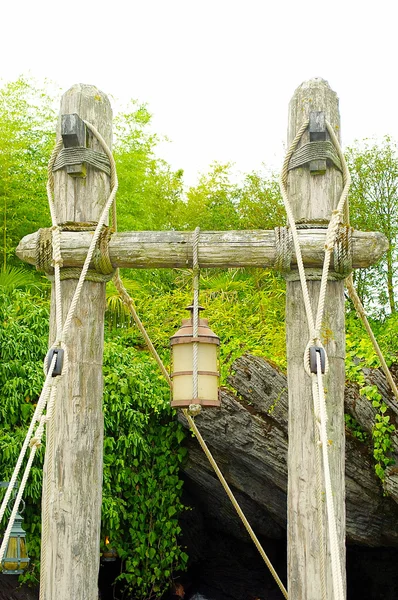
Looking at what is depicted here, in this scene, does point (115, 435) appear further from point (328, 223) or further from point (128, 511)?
point (328, 223)

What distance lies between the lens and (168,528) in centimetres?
656

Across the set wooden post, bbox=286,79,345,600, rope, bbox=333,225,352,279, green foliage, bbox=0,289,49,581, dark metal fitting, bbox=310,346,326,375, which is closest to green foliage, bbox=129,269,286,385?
green foliage, bbox=0,289,49,581

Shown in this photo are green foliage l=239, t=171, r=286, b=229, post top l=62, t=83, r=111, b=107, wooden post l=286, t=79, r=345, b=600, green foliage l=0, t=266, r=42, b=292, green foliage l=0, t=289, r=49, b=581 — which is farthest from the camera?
green foliage l=239, t=171, r=286, b=229

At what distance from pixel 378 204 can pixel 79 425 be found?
23.1ft

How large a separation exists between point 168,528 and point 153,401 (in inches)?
45.5

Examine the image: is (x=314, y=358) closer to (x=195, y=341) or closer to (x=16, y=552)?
(x=195, y=341)

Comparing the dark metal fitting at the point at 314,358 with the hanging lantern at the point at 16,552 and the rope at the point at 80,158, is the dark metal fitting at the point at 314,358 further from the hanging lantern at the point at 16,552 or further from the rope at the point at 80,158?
the hanging lantern at the point at 16,552

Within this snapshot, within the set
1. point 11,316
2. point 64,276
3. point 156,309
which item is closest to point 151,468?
point 11,316

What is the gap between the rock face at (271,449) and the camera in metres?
5.67

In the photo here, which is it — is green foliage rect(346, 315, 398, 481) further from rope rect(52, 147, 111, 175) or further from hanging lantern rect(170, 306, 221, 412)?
rope rect(52, 147, 111, 175)

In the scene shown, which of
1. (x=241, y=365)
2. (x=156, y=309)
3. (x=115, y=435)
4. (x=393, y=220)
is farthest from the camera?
(x=393, y=220)

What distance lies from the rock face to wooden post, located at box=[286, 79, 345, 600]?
2324mm

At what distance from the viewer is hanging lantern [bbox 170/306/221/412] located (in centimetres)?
325

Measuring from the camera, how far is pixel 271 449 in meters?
5.94
